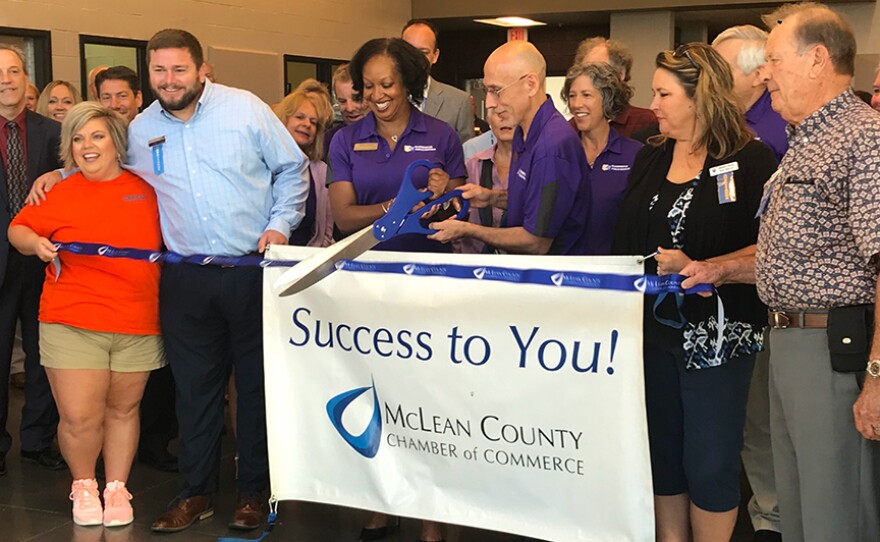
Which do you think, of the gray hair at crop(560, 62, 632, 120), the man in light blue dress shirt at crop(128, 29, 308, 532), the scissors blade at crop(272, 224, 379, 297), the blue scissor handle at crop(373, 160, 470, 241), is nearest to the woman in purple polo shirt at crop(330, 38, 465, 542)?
the man in light blue dress shirt at crop(128, 29, 308, 532)

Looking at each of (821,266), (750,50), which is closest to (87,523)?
(821,266)

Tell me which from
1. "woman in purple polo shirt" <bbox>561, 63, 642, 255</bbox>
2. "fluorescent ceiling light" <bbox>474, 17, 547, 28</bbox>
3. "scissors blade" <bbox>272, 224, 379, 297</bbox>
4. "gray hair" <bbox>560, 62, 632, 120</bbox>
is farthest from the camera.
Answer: "fluorescent ceiling light" <bbox>474, 17, 547, 28</bbox>

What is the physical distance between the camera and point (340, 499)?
3.41 m

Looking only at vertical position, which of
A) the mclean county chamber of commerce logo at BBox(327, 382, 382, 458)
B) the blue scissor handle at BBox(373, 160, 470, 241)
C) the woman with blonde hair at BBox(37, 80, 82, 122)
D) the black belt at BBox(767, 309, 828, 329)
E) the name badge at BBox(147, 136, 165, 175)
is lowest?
the mclean county chamber of commerce logo at BBox(327, 382, 382, 458)

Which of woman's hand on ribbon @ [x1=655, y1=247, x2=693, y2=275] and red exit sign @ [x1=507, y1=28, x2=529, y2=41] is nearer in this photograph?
woman's hand on ribbon @ [x1=655, y1=247, x2=693, y2=275]

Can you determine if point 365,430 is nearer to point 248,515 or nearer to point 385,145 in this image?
point 248,515

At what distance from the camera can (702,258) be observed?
287 cm

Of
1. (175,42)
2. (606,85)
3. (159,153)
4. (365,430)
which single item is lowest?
(365,430)

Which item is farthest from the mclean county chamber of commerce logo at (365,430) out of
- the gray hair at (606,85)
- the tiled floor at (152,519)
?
the gray hair at (606,85)

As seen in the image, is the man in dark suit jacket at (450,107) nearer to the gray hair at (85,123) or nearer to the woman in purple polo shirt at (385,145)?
the woman in purple polo shirt at (385,145)

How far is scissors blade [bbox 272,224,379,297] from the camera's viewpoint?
3152mm

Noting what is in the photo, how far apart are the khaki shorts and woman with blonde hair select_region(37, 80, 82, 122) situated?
258 centimetres

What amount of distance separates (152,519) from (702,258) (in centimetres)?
245

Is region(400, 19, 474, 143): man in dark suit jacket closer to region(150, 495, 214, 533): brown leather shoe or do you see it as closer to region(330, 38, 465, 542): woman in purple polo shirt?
region(330, 38, 465, 542): woman in purple polo shirt
